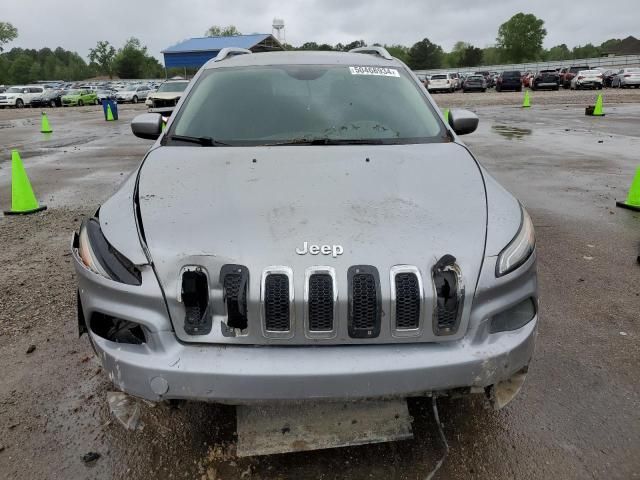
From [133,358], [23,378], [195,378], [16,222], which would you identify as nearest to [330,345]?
[195,378]

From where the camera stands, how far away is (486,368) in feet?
6.57

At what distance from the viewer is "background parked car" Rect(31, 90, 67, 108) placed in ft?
136

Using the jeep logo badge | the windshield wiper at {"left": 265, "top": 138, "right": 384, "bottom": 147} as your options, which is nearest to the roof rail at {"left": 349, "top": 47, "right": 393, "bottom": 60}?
the windshield wiper at {"left": 265, "top": 138, "right": 384, "bottom": 147}

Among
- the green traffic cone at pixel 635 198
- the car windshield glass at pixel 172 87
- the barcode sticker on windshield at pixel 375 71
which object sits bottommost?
the green traffic cone at pixel 635 198

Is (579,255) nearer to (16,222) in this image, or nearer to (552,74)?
(16,222)

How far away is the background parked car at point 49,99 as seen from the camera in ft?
136

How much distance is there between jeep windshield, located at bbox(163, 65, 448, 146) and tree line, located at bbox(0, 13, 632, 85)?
9892 centimetres

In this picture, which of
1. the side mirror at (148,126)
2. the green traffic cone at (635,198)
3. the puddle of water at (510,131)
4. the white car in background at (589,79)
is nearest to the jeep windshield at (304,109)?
the side mirror at (148,126)

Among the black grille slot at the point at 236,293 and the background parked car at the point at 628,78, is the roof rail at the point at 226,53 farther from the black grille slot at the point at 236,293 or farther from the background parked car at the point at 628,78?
the background parked car at the point at 628,78

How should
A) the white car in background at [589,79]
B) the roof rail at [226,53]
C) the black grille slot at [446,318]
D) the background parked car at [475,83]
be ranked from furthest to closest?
the background parked car at [475,83] < the white car in background at [589,79] < the roof rail at [226,53] < the black grille slot at [446,318]

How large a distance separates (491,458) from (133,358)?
1.59 m

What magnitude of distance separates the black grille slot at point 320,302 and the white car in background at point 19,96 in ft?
151

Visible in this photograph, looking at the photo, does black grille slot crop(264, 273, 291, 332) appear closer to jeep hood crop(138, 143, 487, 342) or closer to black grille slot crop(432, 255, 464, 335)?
jeep hood crop(138, 143, 487, 342)

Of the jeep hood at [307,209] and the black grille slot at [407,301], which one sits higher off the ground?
Result: the jeep hood at [307,209]
